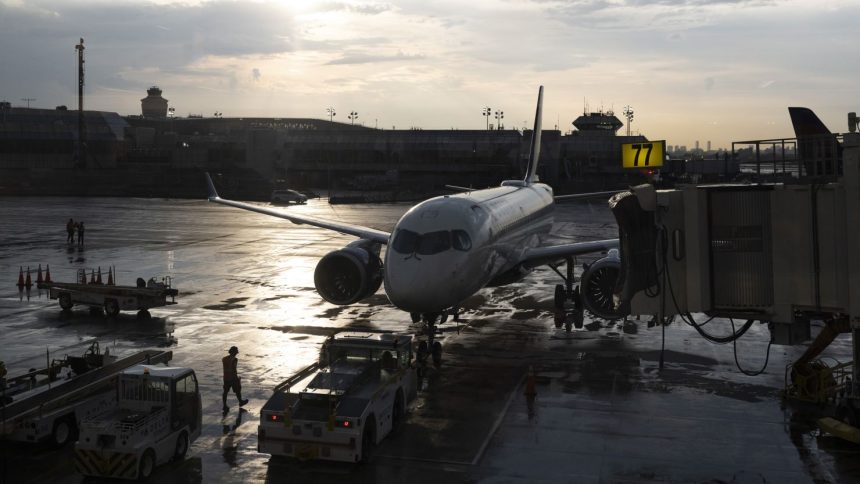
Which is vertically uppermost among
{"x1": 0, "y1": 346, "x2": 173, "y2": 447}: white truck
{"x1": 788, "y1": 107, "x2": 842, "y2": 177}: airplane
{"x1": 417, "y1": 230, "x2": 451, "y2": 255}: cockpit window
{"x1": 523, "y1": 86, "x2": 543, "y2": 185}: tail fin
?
{"x1": 523, "y1": 86, "x2": 543, "y2": 185}: tail fin

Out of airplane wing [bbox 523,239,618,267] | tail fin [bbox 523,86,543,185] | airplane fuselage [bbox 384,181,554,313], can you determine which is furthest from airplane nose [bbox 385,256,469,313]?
tail fin [bbox 523,86,543,185]

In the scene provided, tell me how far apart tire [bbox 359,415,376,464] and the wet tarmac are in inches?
8.5

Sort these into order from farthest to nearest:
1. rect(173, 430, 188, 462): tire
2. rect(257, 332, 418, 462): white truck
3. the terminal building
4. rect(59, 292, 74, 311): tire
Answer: the terminal building, rect(59, 292, 74, 311): tire, rect(173, 430, 188, 462): tire, rect(257, 332, 418, 462): white truck

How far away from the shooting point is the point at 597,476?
16.0 meters

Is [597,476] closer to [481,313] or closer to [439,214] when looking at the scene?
[439,214]

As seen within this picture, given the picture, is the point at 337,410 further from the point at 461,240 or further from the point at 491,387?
the point at 461,240

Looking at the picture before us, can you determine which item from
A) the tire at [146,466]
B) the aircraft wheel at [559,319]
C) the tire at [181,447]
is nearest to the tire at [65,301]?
the tire at [181,447]

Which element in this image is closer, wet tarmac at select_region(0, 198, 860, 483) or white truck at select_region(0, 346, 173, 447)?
wet tarmac at select_region(0, 198, 860, 483)

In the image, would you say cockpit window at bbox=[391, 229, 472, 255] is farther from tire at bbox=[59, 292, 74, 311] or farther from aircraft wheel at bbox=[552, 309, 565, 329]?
tire at bbox=[59, 292, 74, 311]

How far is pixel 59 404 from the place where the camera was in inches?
696

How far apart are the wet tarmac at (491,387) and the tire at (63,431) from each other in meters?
0.42

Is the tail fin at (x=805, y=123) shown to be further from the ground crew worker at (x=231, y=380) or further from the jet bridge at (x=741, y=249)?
the ground crew worker at (x=231, y=380)

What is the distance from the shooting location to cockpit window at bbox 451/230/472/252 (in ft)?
79.3

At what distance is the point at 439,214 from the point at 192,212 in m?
67.9
